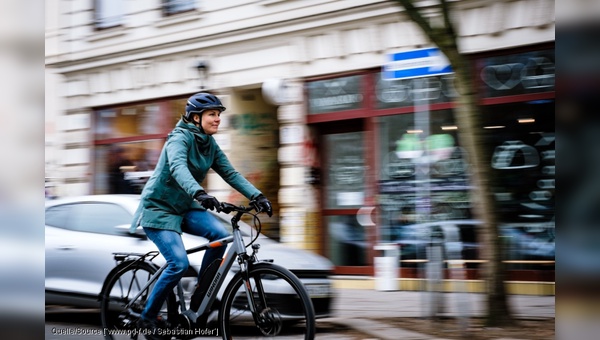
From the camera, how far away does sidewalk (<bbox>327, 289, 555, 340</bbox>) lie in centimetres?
696

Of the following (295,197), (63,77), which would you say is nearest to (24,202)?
(295,197)

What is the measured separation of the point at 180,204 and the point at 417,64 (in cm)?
269

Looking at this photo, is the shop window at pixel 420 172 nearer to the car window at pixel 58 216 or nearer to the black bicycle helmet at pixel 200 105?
the car window at pixel 58 216

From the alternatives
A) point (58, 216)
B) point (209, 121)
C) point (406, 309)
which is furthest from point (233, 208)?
point (406, 309)

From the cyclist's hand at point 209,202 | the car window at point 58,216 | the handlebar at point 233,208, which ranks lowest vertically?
the car window at point 58,216

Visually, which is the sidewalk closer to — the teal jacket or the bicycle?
the bicycle

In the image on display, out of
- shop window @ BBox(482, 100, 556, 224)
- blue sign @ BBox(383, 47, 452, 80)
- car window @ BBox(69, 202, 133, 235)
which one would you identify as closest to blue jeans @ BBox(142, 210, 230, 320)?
car window @ BBox(69, 202, 133, 235)

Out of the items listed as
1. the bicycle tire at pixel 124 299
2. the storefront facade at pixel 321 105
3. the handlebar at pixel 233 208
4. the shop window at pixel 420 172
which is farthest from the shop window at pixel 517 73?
the bicycle tire at pixel 124 299

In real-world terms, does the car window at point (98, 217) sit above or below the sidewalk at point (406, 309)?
above

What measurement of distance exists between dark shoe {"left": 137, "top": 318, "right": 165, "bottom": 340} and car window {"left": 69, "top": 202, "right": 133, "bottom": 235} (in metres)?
1.61

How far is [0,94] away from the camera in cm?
418

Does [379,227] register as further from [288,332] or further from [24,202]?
[24,202]

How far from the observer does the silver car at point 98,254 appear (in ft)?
23.5

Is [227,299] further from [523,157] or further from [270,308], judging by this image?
[523,157]
